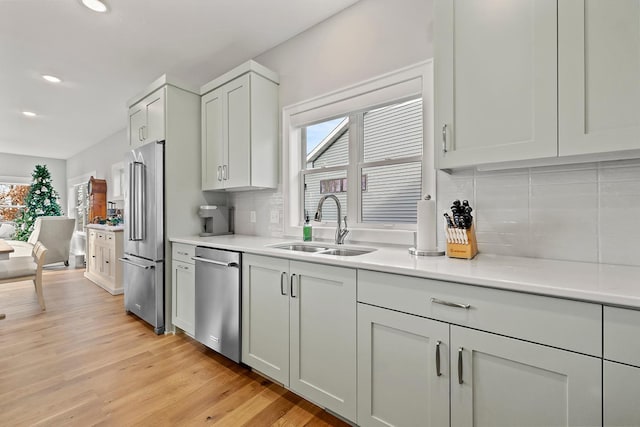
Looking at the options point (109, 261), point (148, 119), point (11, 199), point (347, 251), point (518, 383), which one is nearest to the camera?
point (518, 383)

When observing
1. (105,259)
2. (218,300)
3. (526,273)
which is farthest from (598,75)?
(105,259)

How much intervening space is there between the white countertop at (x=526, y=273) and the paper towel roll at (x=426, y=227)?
0.08 metres

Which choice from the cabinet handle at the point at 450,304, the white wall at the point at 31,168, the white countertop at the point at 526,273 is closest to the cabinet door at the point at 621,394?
the white countertop at the point at 526,273

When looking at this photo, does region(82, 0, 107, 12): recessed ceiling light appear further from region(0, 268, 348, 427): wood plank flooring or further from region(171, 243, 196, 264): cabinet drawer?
region(0, 268, 348, 427): wood plank flooring

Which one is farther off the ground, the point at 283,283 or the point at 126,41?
the point at 126,41

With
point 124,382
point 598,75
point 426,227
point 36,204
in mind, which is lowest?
point 124,382

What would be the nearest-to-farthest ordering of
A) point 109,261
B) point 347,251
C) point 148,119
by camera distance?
point 347,251, point 148,119, point 109,261

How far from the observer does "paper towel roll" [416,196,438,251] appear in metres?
1.58

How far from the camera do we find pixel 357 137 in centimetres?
234

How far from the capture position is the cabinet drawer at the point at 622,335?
0.83 m

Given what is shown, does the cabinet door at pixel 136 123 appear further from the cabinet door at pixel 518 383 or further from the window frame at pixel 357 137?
the cabinet door at pixel 518 383

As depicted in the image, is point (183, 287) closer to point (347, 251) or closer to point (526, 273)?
point (347, 251)

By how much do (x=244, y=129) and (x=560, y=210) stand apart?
2.25 metres

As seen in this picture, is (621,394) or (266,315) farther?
(266,315)
